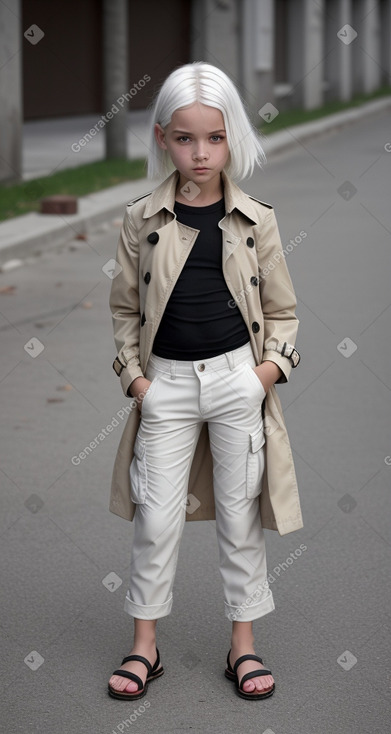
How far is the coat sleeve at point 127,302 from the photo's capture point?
355 centimetres

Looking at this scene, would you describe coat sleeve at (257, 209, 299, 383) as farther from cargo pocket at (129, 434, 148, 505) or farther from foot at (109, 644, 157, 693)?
foot at (109, 644, 157, 693)

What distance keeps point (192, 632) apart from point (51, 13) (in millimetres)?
22471

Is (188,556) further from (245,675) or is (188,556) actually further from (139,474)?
(139,474)

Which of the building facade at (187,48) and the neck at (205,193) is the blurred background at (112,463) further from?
the building facade at (187,48)

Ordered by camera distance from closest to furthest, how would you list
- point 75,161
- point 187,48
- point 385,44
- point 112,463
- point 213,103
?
1. point 213,103
2. point 112,463
3. point 75,161
4. point 187,48
5. point 385,44

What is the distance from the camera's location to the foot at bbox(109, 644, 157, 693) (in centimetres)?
360

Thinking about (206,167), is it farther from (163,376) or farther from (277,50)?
(277,50)

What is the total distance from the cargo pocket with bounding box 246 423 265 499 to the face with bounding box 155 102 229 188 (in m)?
0.74

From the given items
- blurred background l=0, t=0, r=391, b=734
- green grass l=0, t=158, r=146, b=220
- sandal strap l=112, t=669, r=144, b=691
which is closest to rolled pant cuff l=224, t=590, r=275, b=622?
blurred background l=0, t=0, r=391, b=734

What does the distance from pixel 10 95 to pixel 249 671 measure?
38.9ft

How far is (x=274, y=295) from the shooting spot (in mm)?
3584

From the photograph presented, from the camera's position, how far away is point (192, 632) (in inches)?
159

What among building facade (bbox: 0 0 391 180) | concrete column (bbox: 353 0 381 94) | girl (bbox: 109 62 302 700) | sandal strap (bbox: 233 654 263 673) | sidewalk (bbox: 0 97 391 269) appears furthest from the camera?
concrete column (bbox: 353 0 381 94)

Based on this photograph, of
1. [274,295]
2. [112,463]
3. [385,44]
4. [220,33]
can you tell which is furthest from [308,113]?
[274,295]
